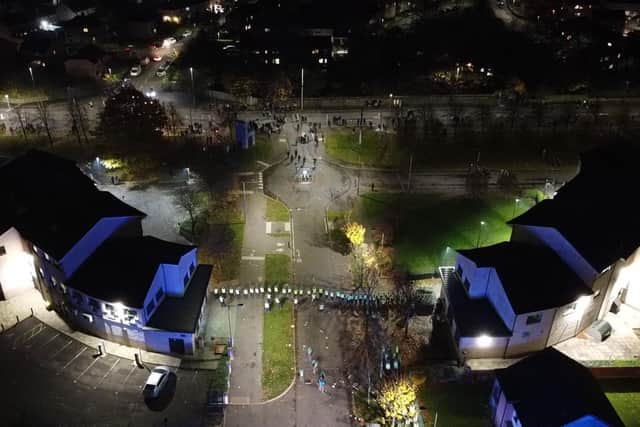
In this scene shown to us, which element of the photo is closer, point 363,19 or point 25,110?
point 25,110

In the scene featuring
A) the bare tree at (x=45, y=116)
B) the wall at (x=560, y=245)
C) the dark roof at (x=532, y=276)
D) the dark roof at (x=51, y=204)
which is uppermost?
the dark roof at (x=51, y=204)

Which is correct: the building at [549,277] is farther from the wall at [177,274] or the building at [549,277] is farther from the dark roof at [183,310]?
the wall at [177,274]

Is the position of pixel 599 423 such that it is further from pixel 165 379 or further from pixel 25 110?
pixel 25 110

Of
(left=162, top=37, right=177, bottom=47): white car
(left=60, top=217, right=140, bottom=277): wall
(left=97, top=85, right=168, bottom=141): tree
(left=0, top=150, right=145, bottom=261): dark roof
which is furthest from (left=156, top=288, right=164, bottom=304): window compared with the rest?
(left=162, top=37, right=177, bottom=47): white car

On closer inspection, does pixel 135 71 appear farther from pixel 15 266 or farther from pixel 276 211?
pixel 15 266

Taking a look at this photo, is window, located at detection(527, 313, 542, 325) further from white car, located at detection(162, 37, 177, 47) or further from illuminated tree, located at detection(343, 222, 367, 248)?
white car, located at detection(162, 37, 177, 47)

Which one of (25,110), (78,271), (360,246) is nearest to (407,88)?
(360,246)

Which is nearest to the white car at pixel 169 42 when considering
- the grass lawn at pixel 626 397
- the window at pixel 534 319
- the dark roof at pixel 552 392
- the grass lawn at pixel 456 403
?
the grass lawn at pixel 456 403
